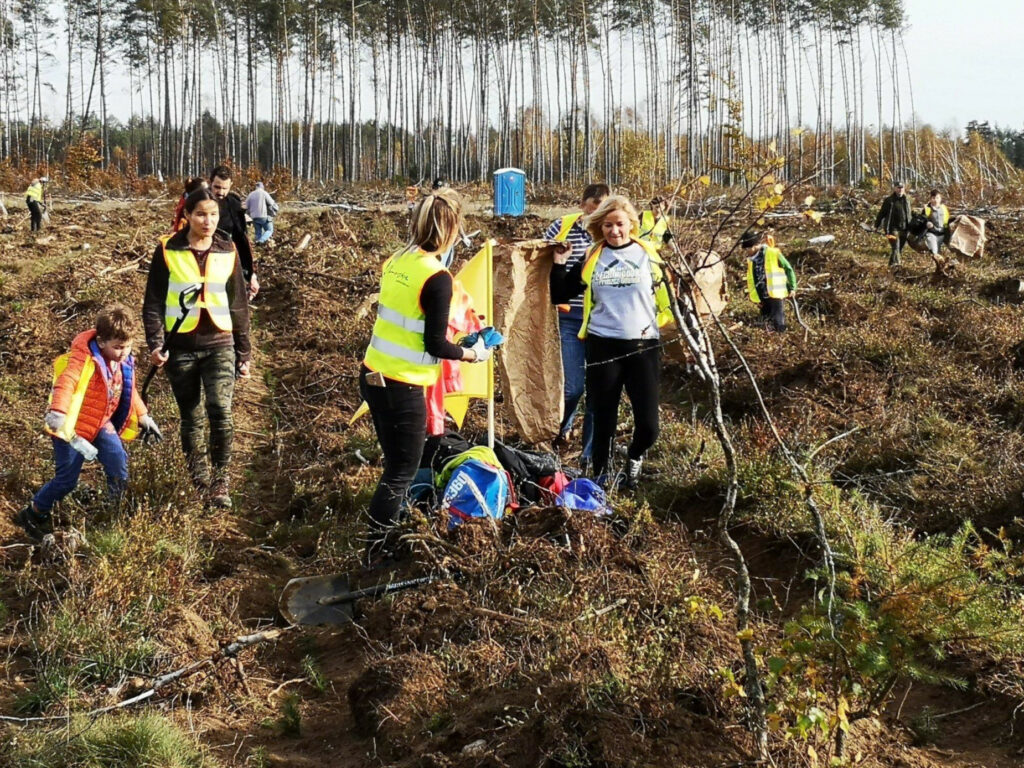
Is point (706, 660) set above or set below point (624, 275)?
below

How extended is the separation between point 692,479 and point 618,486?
1.44ft

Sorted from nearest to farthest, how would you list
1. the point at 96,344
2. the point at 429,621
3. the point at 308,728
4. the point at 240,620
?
1. the point at 308,728
2. the point at 429,621
3. the point at 240,620
4. the point at 96,344

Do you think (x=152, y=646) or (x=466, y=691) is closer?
(x=466, y=691)

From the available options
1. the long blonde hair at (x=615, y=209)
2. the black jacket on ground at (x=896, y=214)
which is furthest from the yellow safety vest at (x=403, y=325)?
the black jacket on ground at (x=896, y=214)

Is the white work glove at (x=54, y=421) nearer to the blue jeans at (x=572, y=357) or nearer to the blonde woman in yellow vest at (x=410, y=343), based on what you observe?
the blonde woman in yellow vest at (x=410, y=343)

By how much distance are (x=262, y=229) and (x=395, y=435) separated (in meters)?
12.5

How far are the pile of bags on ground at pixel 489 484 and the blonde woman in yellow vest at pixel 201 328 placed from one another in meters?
1.27

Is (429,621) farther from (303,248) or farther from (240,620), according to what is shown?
(303,248)

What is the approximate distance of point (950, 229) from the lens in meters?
16.6

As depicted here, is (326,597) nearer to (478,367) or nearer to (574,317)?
(478,367)

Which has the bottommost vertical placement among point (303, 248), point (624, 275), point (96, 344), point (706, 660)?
point (706, 660)

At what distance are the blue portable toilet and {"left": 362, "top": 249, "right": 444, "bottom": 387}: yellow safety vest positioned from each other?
779 inches

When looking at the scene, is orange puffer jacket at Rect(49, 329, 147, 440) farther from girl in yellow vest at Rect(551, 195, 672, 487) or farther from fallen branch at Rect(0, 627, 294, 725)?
girl in yellow vest at Rect(551, 195, 672, 487)

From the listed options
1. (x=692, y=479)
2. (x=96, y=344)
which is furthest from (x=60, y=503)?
(x=692, y=479)
